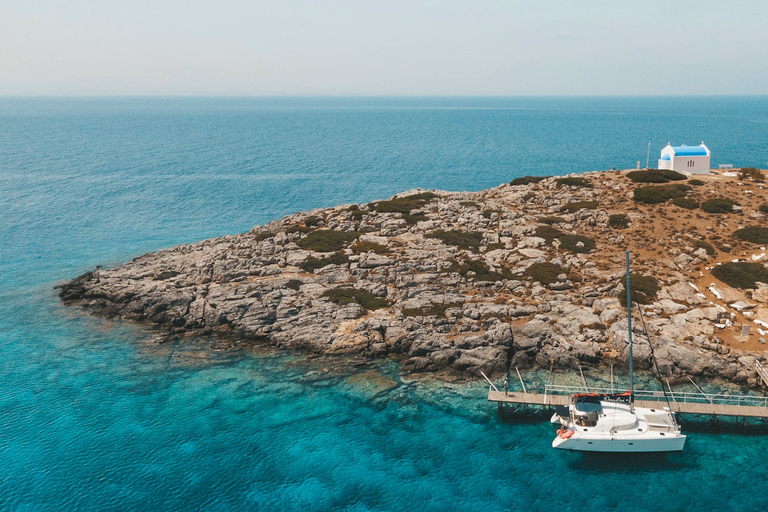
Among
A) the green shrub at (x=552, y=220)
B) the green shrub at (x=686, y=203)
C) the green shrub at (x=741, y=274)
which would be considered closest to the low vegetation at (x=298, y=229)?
the green shrub at (x=552, y=220)

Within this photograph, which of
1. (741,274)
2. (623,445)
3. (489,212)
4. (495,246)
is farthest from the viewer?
(489,212)

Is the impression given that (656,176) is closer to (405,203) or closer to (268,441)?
(405,203)

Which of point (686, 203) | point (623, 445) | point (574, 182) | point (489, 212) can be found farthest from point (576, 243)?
point (623, 445)

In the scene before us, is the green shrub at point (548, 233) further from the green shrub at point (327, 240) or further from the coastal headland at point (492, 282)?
the green shrub at point (327, 240)

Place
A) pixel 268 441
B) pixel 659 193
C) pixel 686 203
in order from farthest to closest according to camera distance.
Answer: pixel 659 193 → pixel 686 203 → pixel 268 441

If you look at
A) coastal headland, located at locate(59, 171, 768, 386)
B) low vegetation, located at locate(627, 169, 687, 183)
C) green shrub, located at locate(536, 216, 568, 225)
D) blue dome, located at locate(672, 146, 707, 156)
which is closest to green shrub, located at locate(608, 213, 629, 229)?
coastal headland, located at locate(59, 171, 768, 386)
